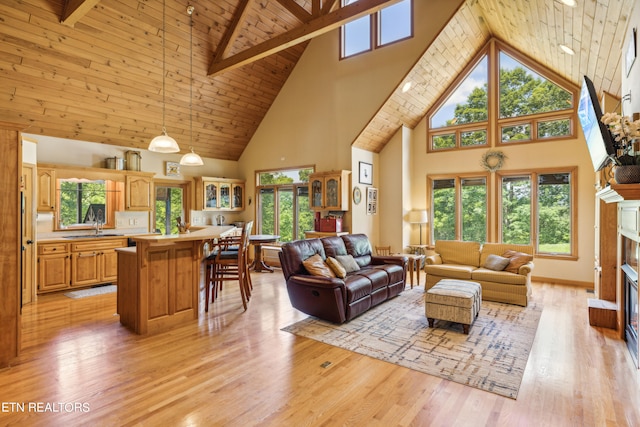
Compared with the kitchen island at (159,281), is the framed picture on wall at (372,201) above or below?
above

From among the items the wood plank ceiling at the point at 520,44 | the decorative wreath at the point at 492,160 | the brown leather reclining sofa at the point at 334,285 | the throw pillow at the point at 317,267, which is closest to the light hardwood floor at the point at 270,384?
the brown leather reclining sofa at the point at 334,285

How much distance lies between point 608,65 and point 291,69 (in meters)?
5.84

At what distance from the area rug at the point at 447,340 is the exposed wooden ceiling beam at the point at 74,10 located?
4.56 meters

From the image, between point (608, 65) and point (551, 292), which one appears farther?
point (551, 292)

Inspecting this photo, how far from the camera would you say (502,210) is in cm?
686

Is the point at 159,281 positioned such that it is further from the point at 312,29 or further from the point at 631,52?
the point at 631,52

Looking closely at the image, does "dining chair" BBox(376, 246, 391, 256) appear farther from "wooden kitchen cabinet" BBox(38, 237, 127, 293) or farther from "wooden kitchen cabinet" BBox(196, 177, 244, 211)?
"wooden kitchen cabinet" BBox(38, 237, 127, 293)

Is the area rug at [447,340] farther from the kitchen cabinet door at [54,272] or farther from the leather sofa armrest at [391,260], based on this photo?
the kitchen cabinet door at [54,272]

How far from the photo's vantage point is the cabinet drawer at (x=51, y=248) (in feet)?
17.4

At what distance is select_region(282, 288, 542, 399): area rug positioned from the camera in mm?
2891

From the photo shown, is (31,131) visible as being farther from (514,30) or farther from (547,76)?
(547,76)

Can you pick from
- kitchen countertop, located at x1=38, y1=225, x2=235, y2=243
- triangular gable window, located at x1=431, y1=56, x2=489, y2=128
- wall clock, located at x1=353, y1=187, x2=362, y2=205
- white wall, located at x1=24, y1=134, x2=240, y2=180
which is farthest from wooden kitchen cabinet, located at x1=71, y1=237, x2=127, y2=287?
triangular gable window, located at x1=431, y1=56, x2=489, y2=128

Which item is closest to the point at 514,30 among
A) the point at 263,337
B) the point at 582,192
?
the point at 582,192

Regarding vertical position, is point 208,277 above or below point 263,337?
above
